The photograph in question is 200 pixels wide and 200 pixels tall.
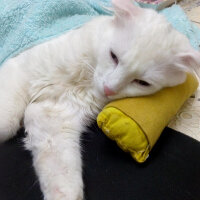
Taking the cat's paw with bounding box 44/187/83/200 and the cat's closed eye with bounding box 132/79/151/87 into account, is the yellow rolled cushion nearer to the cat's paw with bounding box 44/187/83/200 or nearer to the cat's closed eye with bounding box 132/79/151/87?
the cat's closed eye with bounding box 132/79/151/87

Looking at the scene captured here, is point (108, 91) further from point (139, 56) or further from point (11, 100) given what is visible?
point (11, 100)

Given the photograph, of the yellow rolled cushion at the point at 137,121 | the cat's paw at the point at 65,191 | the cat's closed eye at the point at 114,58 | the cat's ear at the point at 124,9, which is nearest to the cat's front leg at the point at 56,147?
the cat's paw at the point at 65,191

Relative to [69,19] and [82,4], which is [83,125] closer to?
[69,19]

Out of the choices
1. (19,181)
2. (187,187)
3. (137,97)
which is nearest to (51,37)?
(137,97)

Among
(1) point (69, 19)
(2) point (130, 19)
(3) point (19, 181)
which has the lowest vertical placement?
(3) point (19, 181)

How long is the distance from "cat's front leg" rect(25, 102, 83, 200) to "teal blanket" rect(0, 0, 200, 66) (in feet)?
1.11

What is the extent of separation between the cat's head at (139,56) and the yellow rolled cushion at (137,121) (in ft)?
0.14

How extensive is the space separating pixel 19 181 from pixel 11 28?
0.79 meters

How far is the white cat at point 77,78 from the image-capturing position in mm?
813

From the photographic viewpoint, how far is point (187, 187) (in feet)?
2.53

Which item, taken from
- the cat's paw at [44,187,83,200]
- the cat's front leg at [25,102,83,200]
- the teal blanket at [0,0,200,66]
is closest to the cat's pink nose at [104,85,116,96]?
the cat's front leg at [25,102,83,200]

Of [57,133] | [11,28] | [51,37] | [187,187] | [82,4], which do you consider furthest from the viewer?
[82,4]

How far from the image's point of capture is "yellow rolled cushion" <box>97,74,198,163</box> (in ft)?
2.57

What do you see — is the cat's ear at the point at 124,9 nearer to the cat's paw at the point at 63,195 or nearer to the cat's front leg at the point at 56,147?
the cat's front leg at the point at 56,147
